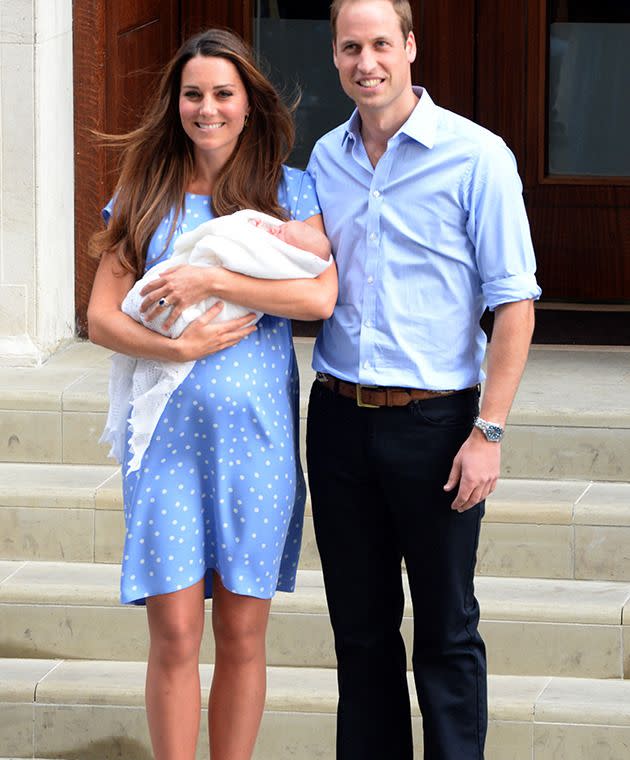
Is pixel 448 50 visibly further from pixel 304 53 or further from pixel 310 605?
pixel 310 605

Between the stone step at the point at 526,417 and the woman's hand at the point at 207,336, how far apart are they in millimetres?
1866

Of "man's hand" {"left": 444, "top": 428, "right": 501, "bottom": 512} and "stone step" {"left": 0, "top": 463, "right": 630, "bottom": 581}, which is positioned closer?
"man's hand" {"left": 444, "top": 428, "right": 501, "bottom": 512}

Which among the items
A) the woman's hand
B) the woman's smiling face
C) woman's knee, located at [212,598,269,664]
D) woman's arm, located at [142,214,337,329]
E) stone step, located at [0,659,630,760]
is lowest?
stone step, located at [0,659,630,760]

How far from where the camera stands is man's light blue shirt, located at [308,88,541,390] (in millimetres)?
2979

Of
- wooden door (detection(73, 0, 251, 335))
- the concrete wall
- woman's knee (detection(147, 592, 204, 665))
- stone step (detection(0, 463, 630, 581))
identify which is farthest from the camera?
wooden door (detection(73, 0, 251, 335))

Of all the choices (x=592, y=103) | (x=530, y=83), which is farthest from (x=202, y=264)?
(x=592, y=103)

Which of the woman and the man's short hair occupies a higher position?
the man's short hair

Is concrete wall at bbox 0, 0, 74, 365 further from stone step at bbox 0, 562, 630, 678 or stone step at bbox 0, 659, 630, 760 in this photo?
stone step at bbox 0, 659, 630, 760

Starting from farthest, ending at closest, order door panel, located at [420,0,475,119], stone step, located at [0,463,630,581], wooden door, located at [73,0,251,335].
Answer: door panel, located at [420,0,475,119], wooden door, located at [73,0,251,335], stone step, located at [0,463,630,581]

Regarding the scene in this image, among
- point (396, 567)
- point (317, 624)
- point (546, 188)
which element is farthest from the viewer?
point (546, 188)

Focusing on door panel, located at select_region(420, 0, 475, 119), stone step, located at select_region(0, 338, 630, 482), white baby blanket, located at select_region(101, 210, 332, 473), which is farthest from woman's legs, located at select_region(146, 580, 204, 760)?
door panel, located at select_region(420, 0, 475, 119)

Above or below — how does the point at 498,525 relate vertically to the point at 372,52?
below

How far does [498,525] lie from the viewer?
446 centimetres

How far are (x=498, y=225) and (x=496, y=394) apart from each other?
337mm
